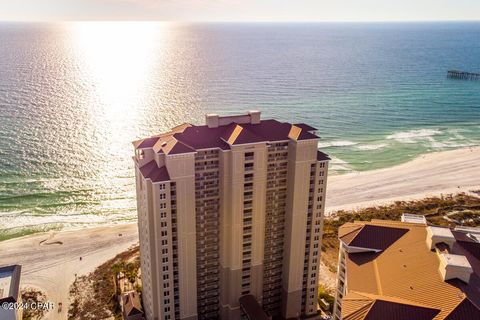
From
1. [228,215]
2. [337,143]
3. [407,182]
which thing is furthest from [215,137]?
[337,143]

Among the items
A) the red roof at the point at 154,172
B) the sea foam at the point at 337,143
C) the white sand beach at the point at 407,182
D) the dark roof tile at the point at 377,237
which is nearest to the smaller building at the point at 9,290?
the red roof at the point at 154,172

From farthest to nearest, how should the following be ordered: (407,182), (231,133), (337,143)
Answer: (337,143), (407,182), (231,133)

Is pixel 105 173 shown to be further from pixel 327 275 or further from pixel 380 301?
pixel 380 301

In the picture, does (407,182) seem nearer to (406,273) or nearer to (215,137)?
(406,273)

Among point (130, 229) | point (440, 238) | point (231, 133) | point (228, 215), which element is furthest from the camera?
point (130, 229)

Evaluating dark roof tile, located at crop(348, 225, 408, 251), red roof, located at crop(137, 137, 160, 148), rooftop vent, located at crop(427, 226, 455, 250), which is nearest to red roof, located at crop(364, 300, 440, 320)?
rooftop vent, located at crop(427, 226, 455, 250)

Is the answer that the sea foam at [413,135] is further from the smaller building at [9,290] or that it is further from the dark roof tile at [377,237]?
the smaller building at [9,290]

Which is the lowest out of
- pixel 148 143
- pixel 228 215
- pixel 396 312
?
pixel 396 312

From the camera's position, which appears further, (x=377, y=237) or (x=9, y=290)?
(x=9, y=290)

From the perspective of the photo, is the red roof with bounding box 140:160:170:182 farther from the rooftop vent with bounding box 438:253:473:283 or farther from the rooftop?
the rooftop vent with bounding box 438:253:473:283
